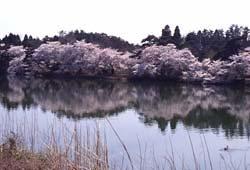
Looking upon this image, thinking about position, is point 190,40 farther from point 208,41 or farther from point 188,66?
point 188,66

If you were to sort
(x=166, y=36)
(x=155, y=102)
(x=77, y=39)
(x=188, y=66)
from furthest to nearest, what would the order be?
(x=77, y=39)
(x=166, y=36)
(x=188, y=66)
(x=155, y=102)

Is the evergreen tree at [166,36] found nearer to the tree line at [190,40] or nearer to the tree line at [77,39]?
the tree line at [190,40]

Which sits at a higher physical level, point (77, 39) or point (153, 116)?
point (77, 39)

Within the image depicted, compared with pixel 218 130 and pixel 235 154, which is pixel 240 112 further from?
pixel 235 154

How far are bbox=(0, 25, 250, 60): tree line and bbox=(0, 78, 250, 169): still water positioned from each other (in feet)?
20.9

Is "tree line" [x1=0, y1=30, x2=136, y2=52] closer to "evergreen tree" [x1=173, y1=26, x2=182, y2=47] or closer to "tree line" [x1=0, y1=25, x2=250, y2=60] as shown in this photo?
"tree line" [x1=0, y1=25, x2=250, y2=60]

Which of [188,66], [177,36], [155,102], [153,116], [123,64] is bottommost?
[153,116]

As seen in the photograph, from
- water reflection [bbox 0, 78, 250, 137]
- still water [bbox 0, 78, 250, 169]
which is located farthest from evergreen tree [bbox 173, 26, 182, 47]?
water reflection [bbox 0, 78, 250, 137]

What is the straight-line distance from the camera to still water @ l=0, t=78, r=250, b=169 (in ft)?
40.1

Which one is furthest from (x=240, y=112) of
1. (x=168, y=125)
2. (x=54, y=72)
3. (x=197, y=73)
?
(x=54, y=72)

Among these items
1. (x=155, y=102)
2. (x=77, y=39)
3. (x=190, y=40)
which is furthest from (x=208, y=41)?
(x=155, y=102)

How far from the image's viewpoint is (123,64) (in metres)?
43.5

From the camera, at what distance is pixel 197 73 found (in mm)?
38156

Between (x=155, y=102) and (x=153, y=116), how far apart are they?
16.8ft
